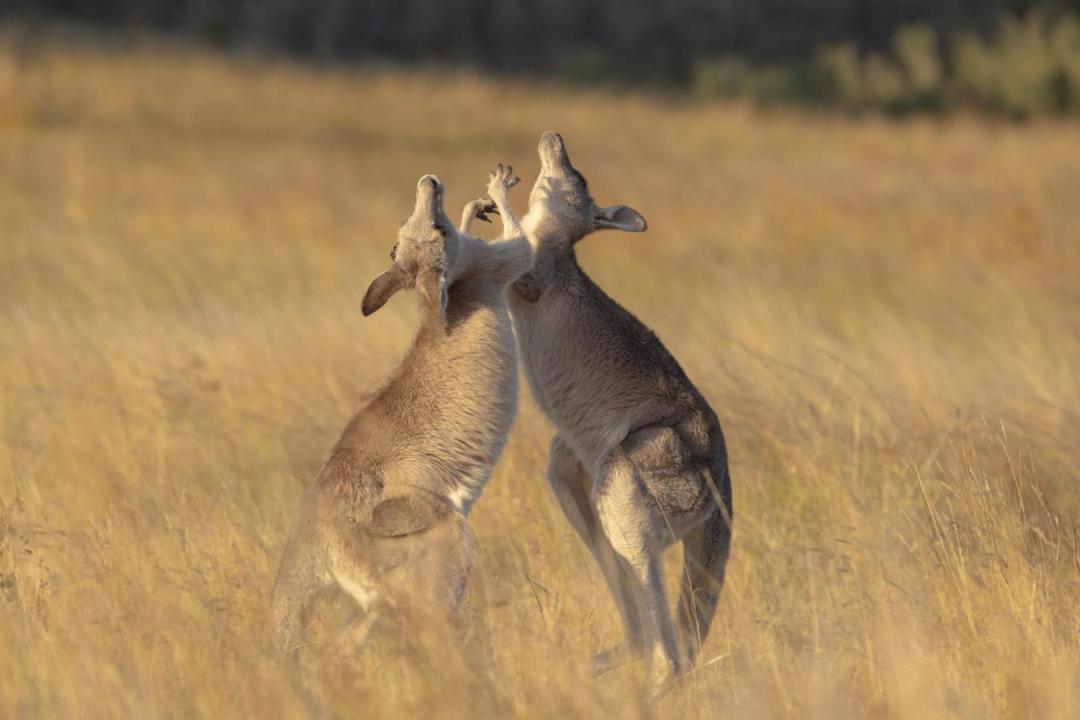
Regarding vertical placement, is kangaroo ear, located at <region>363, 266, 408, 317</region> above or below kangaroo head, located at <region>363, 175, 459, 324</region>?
below

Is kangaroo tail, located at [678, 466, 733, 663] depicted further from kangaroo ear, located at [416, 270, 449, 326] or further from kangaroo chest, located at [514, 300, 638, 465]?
kangaroo ear, located at [416, 270, 449, 326]

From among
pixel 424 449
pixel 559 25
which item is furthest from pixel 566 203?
pixel 559 25

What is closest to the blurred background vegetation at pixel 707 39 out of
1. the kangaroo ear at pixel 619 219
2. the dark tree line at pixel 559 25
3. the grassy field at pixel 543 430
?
the dark tree line at pixel 559 25

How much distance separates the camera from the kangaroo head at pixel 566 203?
536cm

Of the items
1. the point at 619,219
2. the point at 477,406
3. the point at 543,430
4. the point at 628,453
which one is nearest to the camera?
the point at 477,406

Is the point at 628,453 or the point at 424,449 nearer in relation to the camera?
the point at 424,449

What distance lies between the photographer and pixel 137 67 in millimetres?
20641

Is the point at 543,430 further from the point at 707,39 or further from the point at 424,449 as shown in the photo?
the point at 707,39

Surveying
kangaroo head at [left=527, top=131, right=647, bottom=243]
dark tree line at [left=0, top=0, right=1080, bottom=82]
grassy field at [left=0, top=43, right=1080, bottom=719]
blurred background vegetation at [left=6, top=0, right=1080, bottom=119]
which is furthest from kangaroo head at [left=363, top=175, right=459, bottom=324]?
dark tree line at [left=0, top=0, right=1080, bottom=82]

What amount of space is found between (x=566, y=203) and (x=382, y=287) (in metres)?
0.88

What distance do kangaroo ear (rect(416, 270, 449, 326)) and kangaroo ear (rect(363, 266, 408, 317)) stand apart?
76mm

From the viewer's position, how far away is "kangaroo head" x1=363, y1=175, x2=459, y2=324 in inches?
187

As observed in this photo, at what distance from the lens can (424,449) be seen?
4305 mm

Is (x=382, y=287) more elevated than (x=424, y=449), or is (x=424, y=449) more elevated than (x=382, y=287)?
(x=382, y=287)
